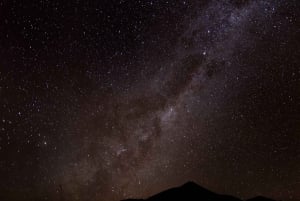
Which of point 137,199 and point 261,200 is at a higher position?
point 137,199

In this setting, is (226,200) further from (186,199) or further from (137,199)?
(137,199)

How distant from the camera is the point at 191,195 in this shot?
3156 cm

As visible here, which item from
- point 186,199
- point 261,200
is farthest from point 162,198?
point 261,200

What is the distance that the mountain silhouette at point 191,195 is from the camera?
31.2 metres

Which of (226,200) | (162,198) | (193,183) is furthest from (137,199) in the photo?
(226,200)

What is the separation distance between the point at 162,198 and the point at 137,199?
258 cm

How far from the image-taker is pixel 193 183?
33.3 metres

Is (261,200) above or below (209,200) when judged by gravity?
below

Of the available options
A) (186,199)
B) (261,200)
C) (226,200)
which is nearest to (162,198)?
(186,199)

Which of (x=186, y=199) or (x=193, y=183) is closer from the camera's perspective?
(x=186, y=199)

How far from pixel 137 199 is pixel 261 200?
10.2m

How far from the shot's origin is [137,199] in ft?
108

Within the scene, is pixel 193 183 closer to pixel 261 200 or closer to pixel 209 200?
pixel 209 200

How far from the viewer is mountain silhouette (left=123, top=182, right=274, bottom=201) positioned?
31.2 meters
